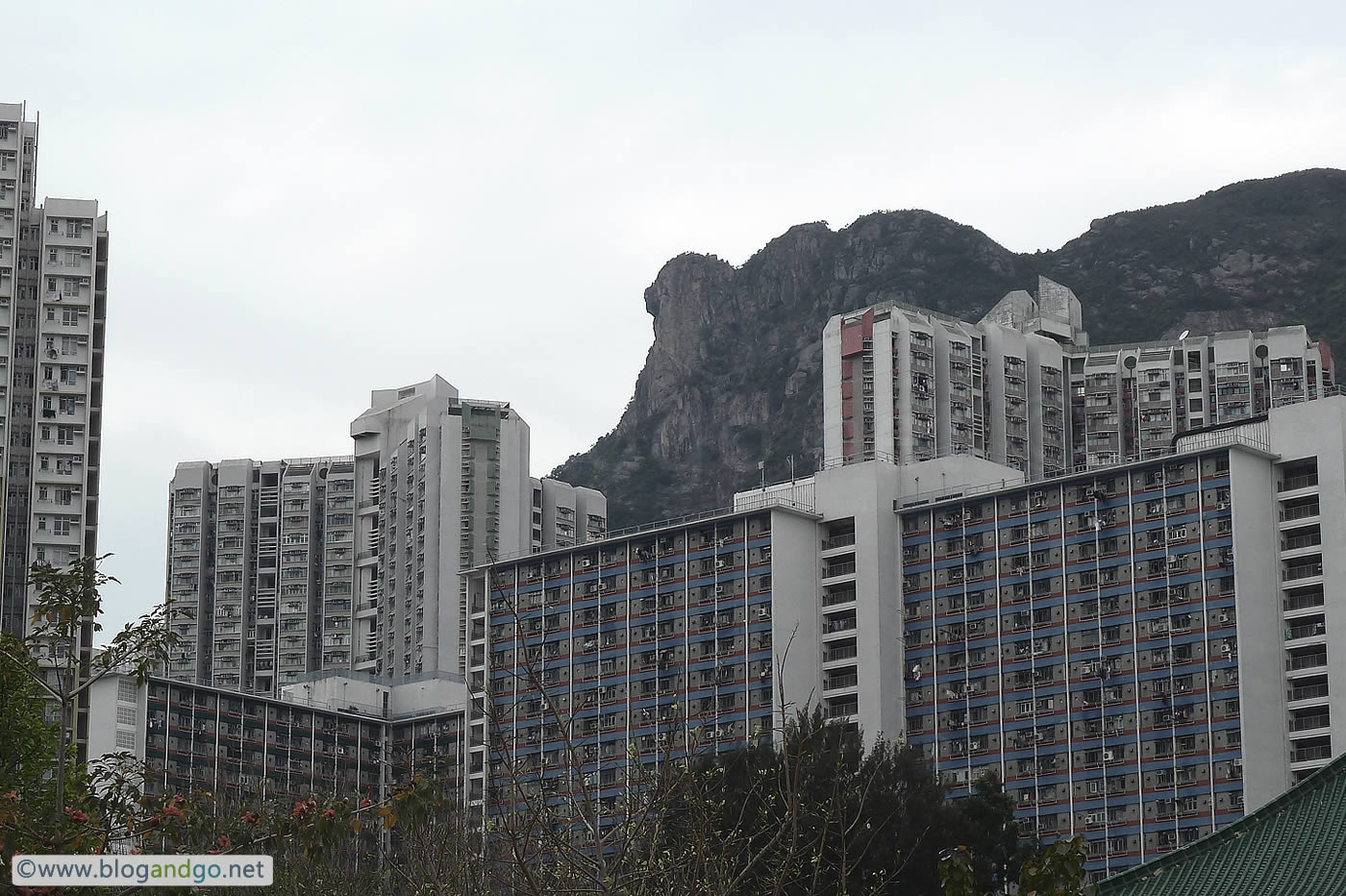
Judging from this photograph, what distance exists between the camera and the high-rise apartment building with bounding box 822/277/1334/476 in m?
144

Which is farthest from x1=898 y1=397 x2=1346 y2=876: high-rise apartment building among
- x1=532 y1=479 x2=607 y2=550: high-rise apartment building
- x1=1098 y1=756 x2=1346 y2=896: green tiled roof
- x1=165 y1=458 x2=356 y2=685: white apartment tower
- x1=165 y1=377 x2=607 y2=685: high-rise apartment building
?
x1=165 y1=458 x2=356 y2=685: white apartment tower

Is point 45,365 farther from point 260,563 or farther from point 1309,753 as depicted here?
point 260,563

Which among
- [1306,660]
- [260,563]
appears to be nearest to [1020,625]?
[1306,660]

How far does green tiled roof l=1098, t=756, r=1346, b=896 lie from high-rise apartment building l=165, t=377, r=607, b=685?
113 metres

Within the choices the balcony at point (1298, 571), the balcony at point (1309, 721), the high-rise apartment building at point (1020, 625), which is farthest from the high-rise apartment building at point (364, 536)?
the balcony at point (1309, 721)

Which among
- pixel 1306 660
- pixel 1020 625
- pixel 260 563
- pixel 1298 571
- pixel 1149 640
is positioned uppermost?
pixel 260 563

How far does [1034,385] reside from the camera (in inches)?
6314

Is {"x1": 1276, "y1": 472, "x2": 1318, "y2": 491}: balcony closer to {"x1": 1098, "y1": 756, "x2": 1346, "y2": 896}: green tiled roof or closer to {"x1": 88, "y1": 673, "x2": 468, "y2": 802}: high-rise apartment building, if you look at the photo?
{"x1": 88, "y1": 673, "x2": 468, "y2": 802}: high-rise apartment building

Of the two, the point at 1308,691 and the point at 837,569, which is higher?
the point at 837,569

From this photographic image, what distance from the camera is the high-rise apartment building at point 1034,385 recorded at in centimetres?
14450

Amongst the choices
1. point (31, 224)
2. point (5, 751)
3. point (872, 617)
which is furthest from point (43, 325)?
point (5, 751)

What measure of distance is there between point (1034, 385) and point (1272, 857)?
408 feet

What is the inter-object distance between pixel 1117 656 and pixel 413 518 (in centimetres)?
7536

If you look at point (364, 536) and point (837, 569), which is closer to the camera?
point (837, 569)
